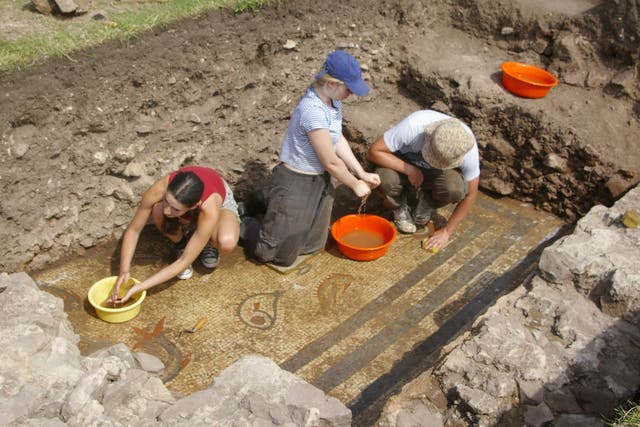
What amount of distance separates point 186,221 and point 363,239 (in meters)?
1.50

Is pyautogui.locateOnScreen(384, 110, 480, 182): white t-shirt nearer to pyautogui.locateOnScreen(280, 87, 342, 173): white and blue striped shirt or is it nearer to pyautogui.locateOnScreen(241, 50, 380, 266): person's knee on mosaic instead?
pyautogui.locateOnScreen(241, 50, 380, 266): person's knee on mosaic

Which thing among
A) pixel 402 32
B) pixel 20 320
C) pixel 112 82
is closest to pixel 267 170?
pixel 112 82

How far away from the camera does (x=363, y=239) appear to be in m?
5.35

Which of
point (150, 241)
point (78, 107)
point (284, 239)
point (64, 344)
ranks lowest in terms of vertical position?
point (150, 241)

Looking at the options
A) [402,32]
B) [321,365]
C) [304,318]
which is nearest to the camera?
[321,365]

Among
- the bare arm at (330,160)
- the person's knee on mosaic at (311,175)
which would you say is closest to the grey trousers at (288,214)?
the person's knee on mosaic at (311,175)

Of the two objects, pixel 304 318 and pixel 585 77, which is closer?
pixel 304 318

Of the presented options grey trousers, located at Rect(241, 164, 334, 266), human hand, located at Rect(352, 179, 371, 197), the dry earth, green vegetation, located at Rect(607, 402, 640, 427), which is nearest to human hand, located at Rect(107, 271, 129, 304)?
the dry earth

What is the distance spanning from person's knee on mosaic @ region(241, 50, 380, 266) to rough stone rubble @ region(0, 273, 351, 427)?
168 cm

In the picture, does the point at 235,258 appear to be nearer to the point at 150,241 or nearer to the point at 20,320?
the point at 150,241

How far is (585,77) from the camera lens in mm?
6203

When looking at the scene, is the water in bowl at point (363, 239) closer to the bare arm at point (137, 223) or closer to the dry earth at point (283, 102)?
the dry earth at point (283, 102)

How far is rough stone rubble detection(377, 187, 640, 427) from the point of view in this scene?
3346 millimetres

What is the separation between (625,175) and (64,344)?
463cm
